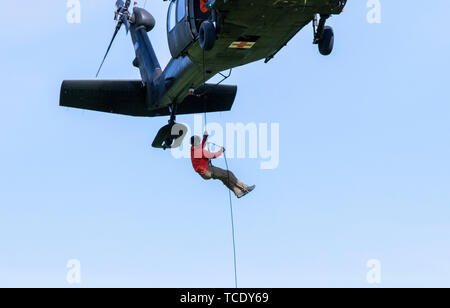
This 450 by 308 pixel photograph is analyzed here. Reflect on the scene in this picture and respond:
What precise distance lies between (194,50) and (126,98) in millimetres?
4592

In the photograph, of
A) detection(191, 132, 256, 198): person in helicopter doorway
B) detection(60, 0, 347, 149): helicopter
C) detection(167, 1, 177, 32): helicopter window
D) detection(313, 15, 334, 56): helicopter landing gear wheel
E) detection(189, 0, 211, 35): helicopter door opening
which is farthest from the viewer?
detection(167, 1, 177, 32): helicopter window

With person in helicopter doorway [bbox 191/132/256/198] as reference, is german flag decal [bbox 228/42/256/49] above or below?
above

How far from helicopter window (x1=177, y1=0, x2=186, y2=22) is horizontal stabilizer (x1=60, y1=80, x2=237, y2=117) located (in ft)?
10.9

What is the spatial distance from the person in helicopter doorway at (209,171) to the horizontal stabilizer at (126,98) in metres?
3.39

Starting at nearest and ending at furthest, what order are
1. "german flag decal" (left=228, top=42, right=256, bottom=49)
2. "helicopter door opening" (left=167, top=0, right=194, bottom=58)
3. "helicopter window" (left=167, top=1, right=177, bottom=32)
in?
1. "german flag decal" (left=228, top=42, right=256, bottom=49)
2. "helicopter door opening" (left=167, top=0, right=194, bottom=58)
3. "helicopter window" (left=167, top=1, right=177, bottom=32)

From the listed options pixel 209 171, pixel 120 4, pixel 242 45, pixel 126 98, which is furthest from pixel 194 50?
pixel 120 4

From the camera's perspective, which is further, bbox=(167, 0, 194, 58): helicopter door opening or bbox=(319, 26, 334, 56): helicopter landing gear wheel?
bbox=(167, 0, 194, 58): helicopter door opening

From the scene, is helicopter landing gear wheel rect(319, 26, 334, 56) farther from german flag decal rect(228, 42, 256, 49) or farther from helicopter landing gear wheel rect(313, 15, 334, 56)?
german flag decal rect(228, 42, 256, 49)

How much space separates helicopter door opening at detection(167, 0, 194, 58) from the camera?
19875 millimetres

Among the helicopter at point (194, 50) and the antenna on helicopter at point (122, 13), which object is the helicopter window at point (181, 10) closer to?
the helicopter at point (194, 50)

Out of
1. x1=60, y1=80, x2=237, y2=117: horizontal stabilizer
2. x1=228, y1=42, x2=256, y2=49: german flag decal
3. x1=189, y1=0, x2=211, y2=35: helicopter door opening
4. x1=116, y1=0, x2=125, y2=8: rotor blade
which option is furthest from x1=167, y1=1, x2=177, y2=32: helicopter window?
x1=116, y1=0, x2=125, y2=8: rotor blade

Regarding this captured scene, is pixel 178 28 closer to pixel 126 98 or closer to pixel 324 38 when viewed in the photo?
pixel 324 38

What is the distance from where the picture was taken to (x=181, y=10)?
65.9ft
